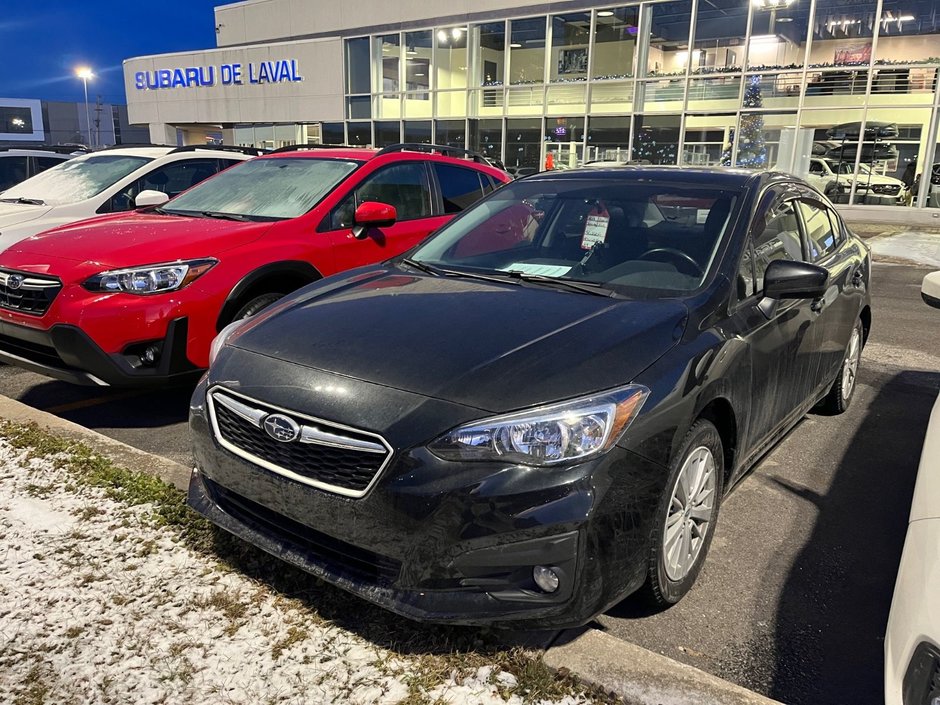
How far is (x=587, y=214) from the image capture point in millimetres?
3764

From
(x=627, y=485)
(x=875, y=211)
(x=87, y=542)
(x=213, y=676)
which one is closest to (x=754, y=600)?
(x=627, y=485)

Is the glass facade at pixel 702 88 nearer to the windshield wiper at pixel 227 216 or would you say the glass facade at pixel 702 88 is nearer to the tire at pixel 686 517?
the windshield wiper at pixel 227 216

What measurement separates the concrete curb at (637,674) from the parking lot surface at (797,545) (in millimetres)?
230

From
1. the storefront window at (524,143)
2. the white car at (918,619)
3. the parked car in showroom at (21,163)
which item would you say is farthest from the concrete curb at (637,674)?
the storefront window at (524,143)

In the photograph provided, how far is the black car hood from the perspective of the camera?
7.77 ft

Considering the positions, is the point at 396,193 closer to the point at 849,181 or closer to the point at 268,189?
the point at 268,189

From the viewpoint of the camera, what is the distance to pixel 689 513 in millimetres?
2732

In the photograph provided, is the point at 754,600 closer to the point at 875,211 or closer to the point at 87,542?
the point at 87,542

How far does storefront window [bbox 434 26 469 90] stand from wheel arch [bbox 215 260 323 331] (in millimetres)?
22411

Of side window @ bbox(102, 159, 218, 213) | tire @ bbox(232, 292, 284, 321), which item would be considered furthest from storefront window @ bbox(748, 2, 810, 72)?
tire @ bbox(232, 292, 284, 321)

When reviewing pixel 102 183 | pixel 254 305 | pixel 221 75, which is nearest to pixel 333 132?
pixel 221 75

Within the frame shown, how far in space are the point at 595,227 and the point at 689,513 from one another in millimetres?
1558

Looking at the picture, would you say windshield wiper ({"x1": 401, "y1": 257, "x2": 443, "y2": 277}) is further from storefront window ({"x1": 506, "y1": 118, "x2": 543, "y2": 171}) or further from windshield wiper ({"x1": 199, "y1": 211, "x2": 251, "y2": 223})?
storefront window ({"x1": 506, "y1": 118, "x2": 543, "y2": 171})

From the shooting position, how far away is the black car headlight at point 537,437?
221 centimetres
